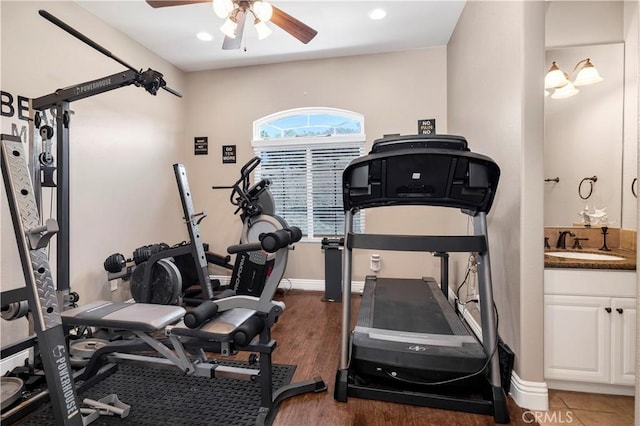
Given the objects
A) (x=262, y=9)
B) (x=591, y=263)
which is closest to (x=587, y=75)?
(x=591, y=263)

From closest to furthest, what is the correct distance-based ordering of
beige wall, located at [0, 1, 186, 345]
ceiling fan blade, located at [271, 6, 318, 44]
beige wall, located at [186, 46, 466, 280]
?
beige wall, located at [0, 1, 186, 345] < ceiling fan blade, located at [271, 6, 318, 44] < beige wall, located at [186, 46, 466, 280]

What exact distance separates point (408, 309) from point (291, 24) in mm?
2576

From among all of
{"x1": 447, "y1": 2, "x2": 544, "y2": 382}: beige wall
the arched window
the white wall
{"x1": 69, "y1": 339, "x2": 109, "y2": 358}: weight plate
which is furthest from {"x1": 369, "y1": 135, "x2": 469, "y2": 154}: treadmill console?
{"x1": 69, "y1": 339, "x2": 109, "y2": 358}: weight plate

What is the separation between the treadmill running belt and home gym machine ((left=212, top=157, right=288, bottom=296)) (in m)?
1.26

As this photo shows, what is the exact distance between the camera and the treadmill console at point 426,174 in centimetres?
164

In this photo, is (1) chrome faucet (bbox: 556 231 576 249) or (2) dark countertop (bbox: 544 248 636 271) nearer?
(2) dark countertop (bbox: 544 248 636 271)

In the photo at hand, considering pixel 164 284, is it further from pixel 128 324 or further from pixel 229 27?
pixel 229 27

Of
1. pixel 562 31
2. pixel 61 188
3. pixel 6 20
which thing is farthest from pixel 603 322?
pixel 6 20

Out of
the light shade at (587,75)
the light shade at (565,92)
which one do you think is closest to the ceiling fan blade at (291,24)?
the light shade at (565,92)

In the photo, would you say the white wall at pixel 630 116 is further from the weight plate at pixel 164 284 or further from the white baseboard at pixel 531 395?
the weight plate at pixel 164 284

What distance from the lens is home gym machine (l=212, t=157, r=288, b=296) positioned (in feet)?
10.6

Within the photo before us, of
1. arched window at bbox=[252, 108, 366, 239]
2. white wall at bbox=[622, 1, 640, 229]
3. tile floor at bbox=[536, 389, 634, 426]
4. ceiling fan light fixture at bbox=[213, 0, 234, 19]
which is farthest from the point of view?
arched window at bbox=[252, 108, 366, 239]

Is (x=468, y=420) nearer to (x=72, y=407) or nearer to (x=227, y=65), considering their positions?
(x=72, y=407)

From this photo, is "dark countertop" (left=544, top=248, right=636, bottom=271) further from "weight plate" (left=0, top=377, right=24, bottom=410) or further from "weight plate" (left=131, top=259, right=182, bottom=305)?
"weight plate" (left=0, top=377, right=24, bottom=410)
